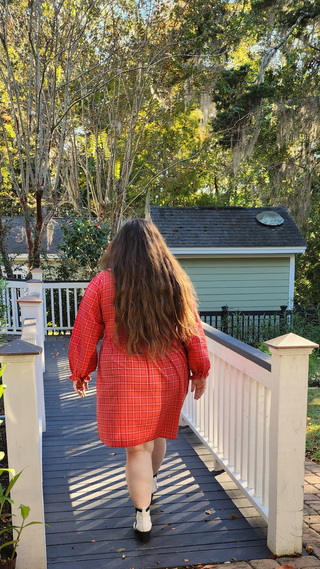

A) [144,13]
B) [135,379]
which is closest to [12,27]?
[144,13]

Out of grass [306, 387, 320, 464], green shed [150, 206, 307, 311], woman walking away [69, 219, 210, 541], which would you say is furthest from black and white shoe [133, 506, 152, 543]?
green shed [150, 206, 307, 311]

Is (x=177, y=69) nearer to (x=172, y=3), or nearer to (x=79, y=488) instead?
(x=172, y=3)

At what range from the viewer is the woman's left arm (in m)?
2.15

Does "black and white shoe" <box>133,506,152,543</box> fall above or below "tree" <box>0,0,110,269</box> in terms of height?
below

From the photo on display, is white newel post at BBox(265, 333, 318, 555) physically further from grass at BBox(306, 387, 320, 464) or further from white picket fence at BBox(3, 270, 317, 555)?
grass at BBox(306, 387, 320, 464)

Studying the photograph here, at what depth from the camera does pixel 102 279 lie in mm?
2148

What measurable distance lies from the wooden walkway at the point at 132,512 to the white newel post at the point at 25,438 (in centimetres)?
19

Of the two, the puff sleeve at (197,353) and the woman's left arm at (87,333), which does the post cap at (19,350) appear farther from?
the puff sleeve at (197,353)

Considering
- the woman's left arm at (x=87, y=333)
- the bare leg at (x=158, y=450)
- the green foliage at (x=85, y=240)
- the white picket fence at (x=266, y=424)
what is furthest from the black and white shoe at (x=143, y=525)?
the green foliage at (x=85, y=240)

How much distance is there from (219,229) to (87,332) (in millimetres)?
9300

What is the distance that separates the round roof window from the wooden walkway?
8.45 metres

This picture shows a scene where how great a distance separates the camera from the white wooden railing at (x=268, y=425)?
205 centimetres

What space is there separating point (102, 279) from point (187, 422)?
2.13m

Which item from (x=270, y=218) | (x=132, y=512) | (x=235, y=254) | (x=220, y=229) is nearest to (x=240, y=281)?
(x=235, y=254)
